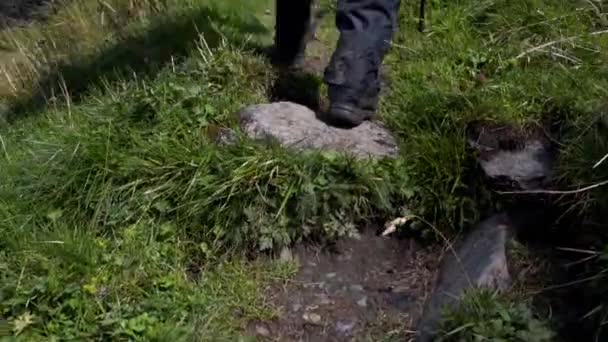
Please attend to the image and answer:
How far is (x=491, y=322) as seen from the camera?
2.90 m

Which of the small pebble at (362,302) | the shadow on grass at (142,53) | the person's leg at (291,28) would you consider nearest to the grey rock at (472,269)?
the small pebble at (362,302)

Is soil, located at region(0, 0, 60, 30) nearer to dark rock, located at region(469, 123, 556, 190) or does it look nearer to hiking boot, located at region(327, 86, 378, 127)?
hiking boot, located at region(327, 86, 378, 127)

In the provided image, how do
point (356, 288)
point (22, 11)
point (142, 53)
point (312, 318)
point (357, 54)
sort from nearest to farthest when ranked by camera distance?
point (312, 318)
point (356, 288)
point (357, 54)
point (142, 53)
point (22, 11)

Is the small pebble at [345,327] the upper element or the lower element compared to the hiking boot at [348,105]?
lower

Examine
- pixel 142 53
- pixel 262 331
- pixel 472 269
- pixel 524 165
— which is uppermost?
→ pixel 524 165

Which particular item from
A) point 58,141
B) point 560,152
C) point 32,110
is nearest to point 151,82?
point 58,141

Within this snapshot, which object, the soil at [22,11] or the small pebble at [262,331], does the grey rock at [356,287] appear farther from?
the soil at [22,11]

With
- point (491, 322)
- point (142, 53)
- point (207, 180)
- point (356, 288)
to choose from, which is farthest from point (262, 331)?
point (142, 53)

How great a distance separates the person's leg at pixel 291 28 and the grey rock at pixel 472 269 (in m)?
1.48

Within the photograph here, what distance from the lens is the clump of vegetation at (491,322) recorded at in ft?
9.40

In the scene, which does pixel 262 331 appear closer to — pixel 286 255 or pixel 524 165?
pixel 286 255

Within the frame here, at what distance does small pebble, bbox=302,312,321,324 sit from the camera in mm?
3465

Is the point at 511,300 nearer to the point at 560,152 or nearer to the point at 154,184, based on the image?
the point at 560,152

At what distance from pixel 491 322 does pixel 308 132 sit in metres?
1.36
